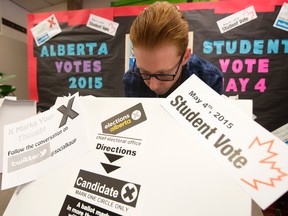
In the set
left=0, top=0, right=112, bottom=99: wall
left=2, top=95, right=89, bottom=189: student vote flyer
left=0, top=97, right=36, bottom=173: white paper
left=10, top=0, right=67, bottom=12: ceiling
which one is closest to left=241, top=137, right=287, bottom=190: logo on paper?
left=2, top=95, right=89, bottom=189: student vote flyer

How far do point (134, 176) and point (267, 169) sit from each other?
0.19 metres

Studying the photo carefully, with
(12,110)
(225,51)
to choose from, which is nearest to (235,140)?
(12,110)

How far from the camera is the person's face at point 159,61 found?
0.53 meters

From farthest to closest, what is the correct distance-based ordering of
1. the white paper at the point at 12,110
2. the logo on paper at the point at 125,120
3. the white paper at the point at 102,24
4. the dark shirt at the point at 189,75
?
1. the white paper at the point at 102,24
2. the white paper at the point at 12,110
3. the dark shirt at the point at 189,75
4. the logo on paper at the point at 125,120

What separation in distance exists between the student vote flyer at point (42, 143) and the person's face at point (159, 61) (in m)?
0.19

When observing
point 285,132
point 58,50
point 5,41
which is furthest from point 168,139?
point 5,41

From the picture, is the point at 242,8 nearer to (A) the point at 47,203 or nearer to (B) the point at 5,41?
(A) the point at 47,203

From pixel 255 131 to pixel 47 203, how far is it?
36 cm

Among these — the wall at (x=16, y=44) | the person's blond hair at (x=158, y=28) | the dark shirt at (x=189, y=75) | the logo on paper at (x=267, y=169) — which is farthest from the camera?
the wall at (x=16, y=44)

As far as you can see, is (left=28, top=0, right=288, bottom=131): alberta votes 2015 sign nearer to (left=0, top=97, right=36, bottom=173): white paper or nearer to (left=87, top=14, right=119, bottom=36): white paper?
(left=87, top=14, right=119, bottom=36): white paper

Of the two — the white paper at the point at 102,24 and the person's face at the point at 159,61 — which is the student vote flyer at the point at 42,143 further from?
the white paper at the point at 102,24

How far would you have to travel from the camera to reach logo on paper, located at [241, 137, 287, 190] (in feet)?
0.98

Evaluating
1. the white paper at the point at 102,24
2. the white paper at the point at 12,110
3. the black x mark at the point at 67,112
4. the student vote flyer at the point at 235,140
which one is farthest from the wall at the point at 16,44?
the student vote flyer at the point at 235,140

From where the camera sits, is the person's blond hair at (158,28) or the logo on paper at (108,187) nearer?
the logo on paper at (108,187)
